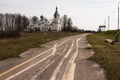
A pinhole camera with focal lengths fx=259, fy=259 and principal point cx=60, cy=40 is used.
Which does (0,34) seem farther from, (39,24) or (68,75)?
(39,24)

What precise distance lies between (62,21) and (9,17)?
37.6 metres

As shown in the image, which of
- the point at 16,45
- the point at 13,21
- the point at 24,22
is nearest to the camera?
the point at 16,45

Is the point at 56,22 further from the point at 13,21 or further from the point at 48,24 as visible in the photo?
the point at 13,21

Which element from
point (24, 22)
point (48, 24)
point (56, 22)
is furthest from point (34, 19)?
point (24, 22)

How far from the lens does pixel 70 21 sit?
165875 millimetres

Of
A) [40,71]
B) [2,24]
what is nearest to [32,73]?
[40,71]

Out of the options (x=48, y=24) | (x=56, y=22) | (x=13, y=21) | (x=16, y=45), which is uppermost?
(x=13, y=21)

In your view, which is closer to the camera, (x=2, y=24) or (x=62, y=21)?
(x=2, y=24)

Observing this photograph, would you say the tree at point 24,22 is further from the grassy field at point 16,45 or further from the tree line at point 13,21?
the grassy field at point 16,45

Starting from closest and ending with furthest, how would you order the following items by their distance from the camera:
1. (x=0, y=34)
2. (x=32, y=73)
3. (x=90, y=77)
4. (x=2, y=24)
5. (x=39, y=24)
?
(x=90, y=77) < (x=32, y=73) < (x=0, y=34) < (x=2, y=24) < (x=39, y=24)

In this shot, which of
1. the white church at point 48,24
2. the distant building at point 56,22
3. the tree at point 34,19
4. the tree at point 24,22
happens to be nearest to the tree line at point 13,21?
the tree at point 24,22

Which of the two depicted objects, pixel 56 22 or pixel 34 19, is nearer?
pixel 56 22

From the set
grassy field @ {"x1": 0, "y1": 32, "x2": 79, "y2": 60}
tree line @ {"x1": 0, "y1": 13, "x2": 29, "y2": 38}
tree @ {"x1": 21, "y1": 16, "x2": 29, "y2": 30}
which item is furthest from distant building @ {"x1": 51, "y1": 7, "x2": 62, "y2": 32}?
grassy field @ {"x1": 0, "y1": 32, "x2": 79, "y2": 60}

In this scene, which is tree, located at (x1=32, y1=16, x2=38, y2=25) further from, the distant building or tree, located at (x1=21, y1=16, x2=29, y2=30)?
tree, located at (x1=21, y1=16, x2=29, y2=30)
